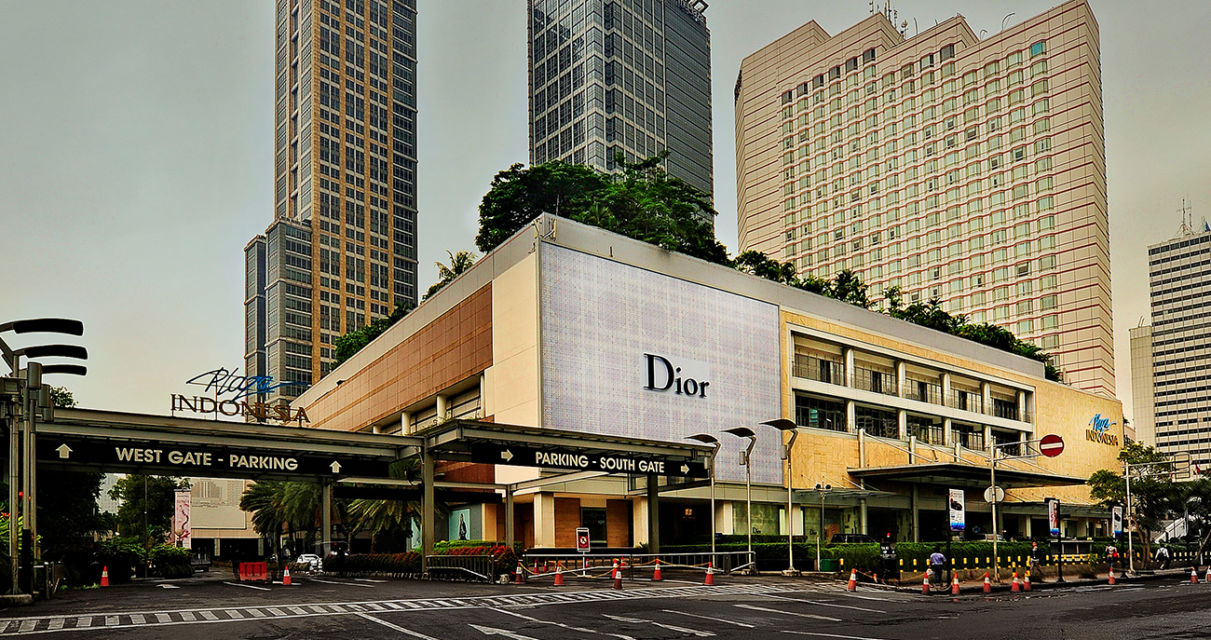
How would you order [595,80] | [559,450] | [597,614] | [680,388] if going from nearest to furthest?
[597,614], [559,450], [680,388], [595,80]

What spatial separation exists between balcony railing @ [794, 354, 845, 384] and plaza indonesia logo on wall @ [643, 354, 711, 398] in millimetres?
9574

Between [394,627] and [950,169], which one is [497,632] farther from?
[950,169]

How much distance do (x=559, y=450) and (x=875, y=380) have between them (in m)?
37.9

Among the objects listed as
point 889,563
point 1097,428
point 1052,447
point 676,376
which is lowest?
point 889,563

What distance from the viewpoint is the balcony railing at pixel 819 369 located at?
67.1m

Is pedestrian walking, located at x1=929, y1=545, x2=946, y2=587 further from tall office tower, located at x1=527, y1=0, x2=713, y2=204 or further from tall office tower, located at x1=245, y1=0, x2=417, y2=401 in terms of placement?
tall office tower, located at x1=245, y1=0, x2=417, y2=401

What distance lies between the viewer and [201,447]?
118 feet

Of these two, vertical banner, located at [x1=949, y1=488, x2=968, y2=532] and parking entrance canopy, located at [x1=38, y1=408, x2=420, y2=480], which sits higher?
parking entrance canopy, located at [x1=38, y1=408, x2=420, y2=480]

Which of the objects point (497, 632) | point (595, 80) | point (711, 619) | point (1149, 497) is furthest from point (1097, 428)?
point (595, 80)

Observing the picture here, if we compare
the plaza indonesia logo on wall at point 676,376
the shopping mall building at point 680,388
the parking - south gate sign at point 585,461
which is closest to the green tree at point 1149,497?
the shopping mall building at point 680,388

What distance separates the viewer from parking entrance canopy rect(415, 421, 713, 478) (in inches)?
1528

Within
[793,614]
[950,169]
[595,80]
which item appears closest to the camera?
[793,614]

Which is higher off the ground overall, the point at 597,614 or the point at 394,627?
the point at 394,627

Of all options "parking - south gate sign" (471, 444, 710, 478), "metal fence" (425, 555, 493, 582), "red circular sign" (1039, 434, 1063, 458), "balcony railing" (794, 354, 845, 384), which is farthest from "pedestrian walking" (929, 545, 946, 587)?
"balcony railing" (794, 354, 845, 384)
